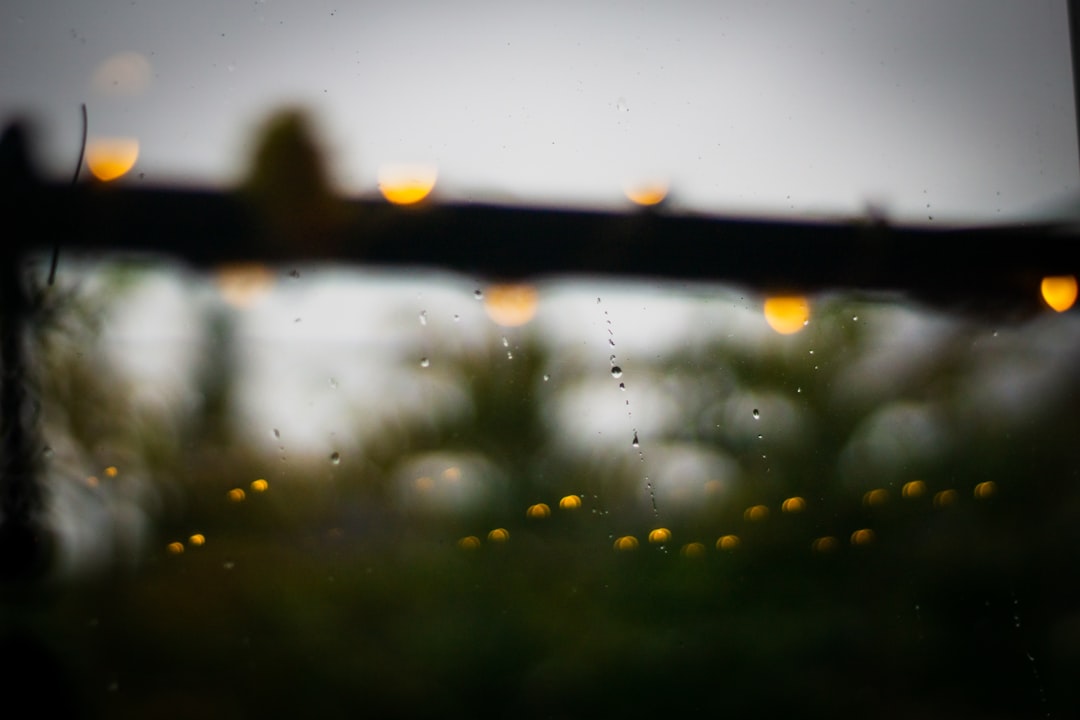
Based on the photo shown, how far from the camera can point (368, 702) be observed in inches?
34.0

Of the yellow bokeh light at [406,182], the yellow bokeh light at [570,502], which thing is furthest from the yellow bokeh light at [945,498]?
the yellow bokeh light at [406,182]

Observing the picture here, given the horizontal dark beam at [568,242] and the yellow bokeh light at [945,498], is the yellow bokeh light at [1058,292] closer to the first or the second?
the horizontal dark beam at [568,242]

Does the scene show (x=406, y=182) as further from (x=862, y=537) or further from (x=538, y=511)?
(x=862, y=537)

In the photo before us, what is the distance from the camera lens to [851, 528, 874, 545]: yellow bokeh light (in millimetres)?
965

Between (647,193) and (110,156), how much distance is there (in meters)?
0.63

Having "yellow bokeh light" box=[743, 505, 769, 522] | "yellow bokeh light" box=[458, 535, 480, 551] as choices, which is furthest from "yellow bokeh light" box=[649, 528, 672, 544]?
"yellow bokeh light" box=[458, 535, 480, 551]

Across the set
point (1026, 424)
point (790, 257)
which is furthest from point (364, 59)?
point (1026, 424)

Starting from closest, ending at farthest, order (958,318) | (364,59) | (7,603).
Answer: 1. (7,603)
2. (364,59)
3. (958,318)

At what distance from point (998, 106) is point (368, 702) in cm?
112

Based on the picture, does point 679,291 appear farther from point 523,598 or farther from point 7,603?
point 7,603

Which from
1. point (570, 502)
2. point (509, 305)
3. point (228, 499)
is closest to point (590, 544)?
point (570, 502)

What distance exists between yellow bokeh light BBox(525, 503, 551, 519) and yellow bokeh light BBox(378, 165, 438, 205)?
39 cm

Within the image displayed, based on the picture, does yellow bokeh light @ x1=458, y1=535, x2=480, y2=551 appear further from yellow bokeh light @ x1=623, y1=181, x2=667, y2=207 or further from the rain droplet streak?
yellow bokeh light @ x1=623, y1=181, x2=667, y2=207

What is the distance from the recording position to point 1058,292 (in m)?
1.10
